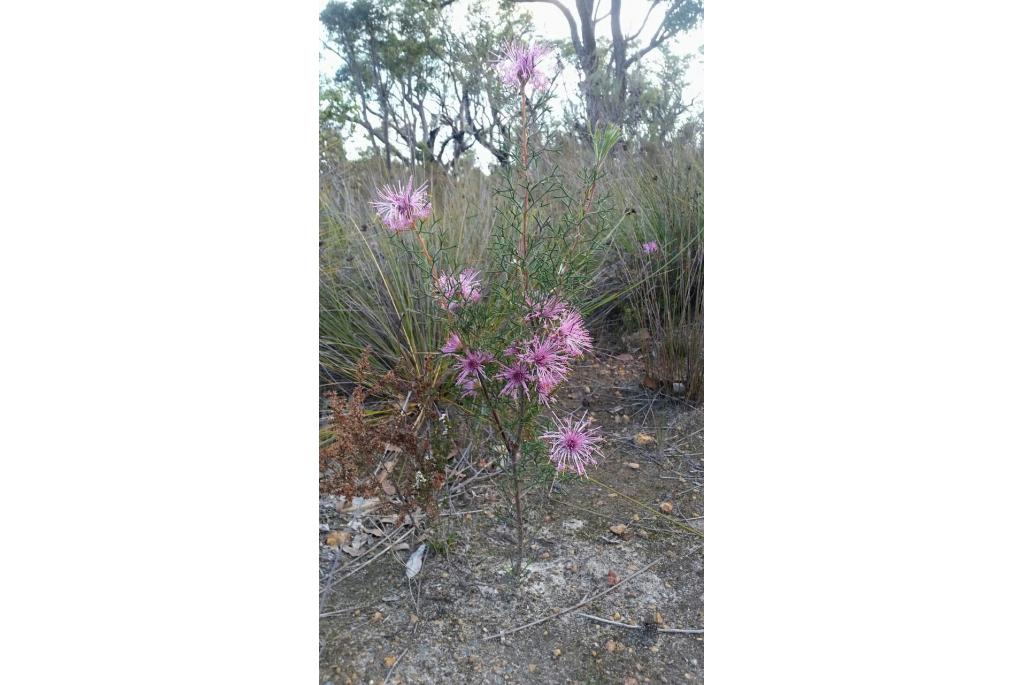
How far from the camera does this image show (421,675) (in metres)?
1.42

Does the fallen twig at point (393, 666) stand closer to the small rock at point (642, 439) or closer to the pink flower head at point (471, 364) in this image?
the pink flower head at point (471, 364)

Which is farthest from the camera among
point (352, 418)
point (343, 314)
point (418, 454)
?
point (343, 314)

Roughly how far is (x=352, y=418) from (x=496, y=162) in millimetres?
650

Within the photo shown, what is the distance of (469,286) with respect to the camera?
1464 mm

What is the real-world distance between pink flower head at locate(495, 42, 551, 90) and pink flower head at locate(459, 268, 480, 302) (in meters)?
0.40

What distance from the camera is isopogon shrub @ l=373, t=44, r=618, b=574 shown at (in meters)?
1.41

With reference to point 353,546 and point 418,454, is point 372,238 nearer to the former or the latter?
point 418,454

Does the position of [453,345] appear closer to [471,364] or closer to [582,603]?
[471,364]

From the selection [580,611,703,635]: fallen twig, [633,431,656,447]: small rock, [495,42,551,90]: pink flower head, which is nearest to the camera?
[495,42,551,90]: pink flower head

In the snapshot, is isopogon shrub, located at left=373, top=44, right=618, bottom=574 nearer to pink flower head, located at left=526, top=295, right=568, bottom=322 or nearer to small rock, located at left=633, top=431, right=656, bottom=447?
pink flower head, located at left=526, top=295, right=568, bottom=322

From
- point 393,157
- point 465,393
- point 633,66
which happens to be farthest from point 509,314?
point 633,66

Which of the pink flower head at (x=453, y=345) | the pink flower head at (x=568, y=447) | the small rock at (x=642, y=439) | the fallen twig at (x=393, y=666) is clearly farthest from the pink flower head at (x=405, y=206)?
the fallen twig at (x=393, y=666)

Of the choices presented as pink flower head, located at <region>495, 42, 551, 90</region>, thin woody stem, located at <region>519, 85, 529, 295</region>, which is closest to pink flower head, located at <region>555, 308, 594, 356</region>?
thin woody stem, located at <region>519, 85, 529, 295</region>

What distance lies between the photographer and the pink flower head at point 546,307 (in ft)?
4.65
